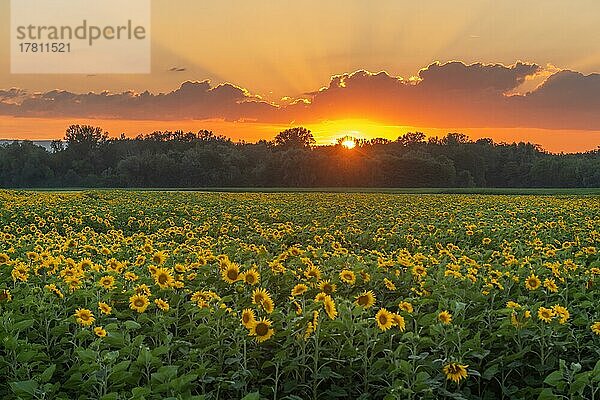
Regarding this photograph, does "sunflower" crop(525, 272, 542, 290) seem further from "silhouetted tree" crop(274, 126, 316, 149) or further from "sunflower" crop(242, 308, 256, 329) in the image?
"silhouetted tree" crop(274, 126, 316, 149)

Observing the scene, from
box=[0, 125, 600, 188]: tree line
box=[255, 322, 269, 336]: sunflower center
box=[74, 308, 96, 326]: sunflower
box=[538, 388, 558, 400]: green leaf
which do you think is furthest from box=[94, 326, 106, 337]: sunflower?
box=[0, 125, 600, 188]: tree line

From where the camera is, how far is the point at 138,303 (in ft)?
14.8

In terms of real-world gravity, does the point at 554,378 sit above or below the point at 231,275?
below

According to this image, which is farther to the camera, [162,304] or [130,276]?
[130,276]

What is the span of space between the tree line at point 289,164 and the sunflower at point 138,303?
64.4 metres

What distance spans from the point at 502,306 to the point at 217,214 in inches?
490

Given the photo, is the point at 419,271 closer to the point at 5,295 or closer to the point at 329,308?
the point at 329,308

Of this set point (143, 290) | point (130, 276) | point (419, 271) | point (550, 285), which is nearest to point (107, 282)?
point (130, 276)

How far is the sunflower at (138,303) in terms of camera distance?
444 cm

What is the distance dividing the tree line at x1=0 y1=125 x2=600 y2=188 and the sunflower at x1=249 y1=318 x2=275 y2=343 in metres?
65.1

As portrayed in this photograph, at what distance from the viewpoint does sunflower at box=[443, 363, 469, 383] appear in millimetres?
3668

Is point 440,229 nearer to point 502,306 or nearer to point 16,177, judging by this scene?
point 502,306

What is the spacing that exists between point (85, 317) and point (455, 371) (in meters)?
2.31

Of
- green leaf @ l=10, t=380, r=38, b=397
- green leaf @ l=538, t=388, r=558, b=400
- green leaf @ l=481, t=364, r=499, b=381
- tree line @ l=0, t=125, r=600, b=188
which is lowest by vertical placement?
green leaf @ l=481, t=364, r=499, b=381
